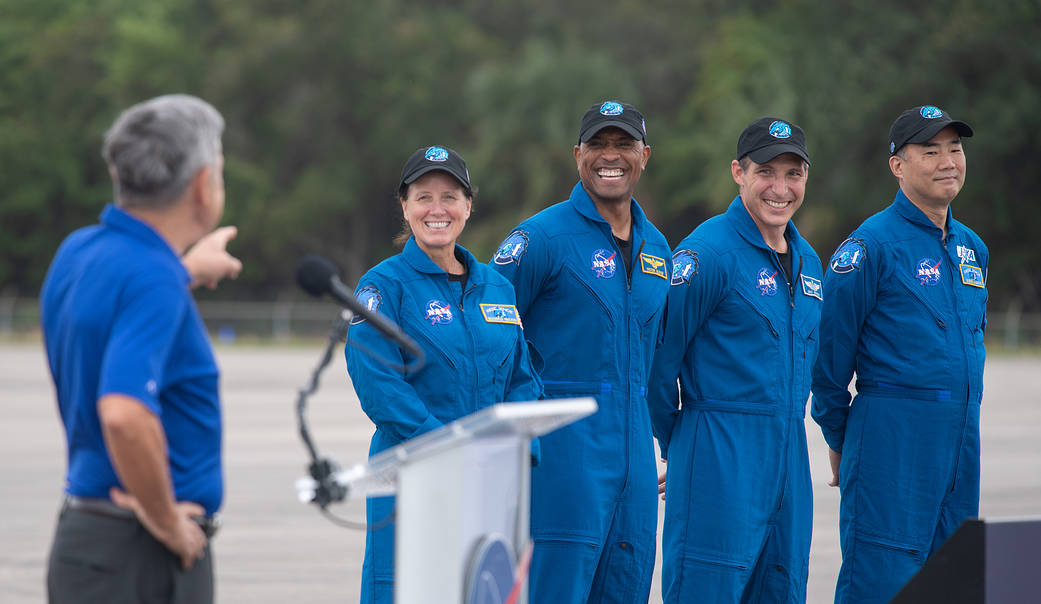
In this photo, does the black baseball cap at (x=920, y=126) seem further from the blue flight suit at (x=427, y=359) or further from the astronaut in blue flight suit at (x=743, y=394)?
the blue flight suit at (x=427, y=359)

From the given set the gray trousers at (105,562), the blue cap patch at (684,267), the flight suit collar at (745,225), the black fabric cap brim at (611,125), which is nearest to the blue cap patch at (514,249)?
the black fabric cap brim at (611,125)

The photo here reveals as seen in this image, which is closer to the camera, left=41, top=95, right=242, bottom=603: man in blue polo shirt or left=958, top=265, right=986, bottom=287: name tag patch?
left=41, top=95, right=242, bottom=603: man in blue polo shirt

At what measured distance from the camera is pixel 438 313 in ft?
14.8

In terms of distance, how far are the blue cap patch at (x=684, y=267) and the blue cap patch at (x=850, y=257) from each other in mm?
685

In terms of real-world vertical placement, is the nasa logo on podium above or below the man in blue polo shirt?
below

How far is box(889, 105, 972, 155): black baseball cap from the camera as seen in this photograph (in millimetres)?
→ 5402

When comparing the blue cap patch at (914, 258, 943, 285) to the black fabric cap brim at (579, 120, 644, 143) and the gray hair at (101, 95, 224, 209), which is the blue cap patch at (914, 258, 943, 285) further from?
the gray hair at (101, 95, 224, 209)

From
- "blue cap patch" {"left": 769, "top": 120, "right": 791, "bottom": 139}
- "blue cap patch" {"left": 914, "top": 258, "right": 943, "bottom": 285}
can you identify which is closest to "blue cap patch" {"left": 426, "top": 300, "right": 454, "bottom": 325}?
"blue cap patch" {"left": 769, "top": 120, "right": 791, "bottom": 139}

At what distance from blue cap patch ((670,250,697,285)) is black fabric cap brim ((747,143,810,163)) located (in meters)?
0.46

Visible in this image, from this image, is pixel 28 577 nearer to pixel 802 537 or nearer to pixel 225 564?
pixel 225 564

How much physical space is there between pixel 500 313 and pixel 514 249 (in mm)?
511

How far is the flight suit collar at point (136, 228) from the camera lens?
2.99 meters

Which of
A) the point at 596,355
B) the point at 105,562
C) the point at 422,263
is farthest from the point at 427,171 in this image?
the point at 105,562

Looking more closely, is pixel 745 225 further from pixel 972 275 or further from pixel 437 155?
pixel 437 155
